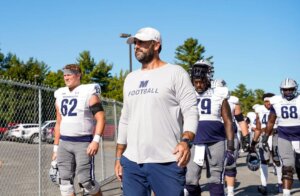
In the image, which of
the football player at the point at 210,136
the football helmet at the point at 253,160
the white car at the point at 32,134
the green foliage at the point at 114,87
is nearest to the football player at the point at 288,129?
the football helmet at the point at 253,160

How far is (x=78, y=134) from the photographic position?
19.0ft

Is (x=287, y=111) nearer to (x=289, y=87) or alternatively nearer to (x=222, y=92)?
(x=289, y=87)

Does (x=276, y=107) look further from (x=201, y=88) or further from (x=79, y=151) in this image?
(x=79, y=151)

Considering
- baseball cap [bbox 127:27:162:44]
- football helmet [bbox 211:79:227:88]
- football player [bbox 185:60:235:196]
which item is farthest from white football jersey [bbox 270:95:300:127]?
baseball cap [bbox 127:27:162:44]

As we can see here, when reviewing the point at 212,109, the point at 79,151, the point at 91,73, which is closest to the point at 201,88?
the point at 212,109

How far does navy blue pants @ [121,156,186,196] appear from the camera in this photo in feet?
11.1

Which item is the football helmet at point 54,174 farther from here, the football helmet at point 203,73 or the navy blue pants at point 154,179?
the navy blue pants at point 154,179

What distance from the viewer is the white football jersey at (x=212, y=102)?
582 centimetres

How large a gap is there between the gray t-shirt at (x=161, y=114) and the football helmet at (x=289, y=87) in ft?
13.4

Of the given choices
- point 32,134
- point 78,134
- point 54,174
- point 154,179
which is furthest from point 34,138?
point 154,179

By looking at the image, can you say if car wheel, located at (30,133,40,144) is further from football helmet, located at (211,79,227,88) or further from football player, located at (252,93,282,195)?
football player, located at (252,93,282,195)

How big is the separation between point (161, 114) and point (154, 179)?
51 centimetres

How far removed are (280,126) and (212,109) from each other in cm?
198

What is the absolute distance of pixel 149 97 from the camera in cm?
350
